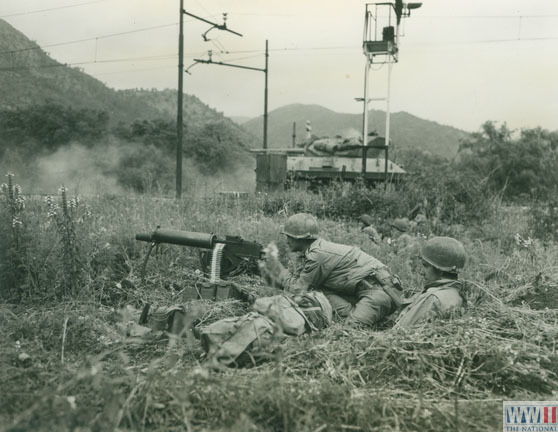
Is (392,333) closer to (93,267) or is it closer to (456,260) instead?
(456,260)

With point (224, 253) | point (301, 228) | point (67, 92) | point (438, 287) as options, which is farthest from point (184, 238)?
point (67, 92)

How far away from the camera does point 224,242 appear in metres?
5.68

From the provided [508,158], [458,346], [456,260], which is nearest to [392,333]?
[458,346]

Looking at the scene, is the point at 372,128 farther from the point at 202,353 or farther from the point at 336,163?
the point at 202,353

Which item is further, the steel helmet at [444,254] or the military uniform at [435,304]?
the steel helmet at [444,254]

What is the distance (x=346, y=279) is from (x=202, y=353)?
74.8 inches

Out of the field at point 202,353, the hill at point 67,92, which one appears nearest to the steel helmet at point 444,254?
the field at point 202,353

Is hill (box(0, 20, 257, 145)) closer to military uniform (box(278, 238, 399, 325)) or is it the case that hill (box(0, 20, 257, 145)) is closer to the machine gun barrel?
the machine gun barrel

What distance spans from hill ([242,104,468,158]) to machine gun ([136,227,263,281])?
5832 centimetres

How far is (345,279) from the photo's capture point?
17.8ft

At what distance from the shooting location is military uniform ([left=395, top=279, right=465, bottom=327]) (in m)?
4.53

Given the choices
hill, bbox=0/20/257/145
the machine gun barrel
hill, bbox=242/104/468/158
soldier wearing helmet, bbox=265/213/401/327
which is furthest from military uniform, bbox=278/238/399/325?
hill, bbox=242/104/468/158

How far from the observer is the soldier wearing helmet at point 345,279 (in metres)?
5.30

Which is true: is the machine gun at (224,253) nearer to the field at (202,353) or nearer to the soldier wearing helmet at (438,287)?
the field at (202,353)
